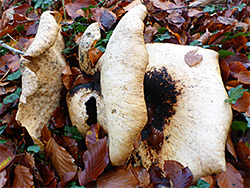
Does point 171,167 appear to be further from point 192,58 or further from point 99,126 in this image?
point 192,58

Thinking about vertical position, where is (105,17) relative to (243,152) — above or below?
above

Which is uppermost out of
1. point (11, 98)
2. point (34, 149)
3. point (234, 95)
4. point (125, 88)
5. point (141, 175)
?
point (125, 88)

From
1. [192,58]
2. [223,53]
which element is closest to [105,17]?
[192,58]

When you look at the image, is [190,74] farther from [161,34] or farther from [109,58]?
[161,34]

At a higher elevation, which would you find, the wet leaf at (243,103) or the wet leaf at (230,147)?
the wet leaf at (243,103)

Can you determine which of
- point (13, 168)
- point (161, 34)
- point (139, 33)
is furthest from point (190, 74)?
point (13, 168)

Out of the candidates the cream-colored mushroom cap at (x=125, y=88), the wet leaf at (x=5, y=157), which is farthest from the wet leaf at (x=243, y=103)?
the wet leaf at (x=5, y=157)

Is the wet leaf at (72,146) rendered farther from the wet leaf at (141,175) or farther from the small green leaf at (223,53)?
the small green leaf at (223,53)
